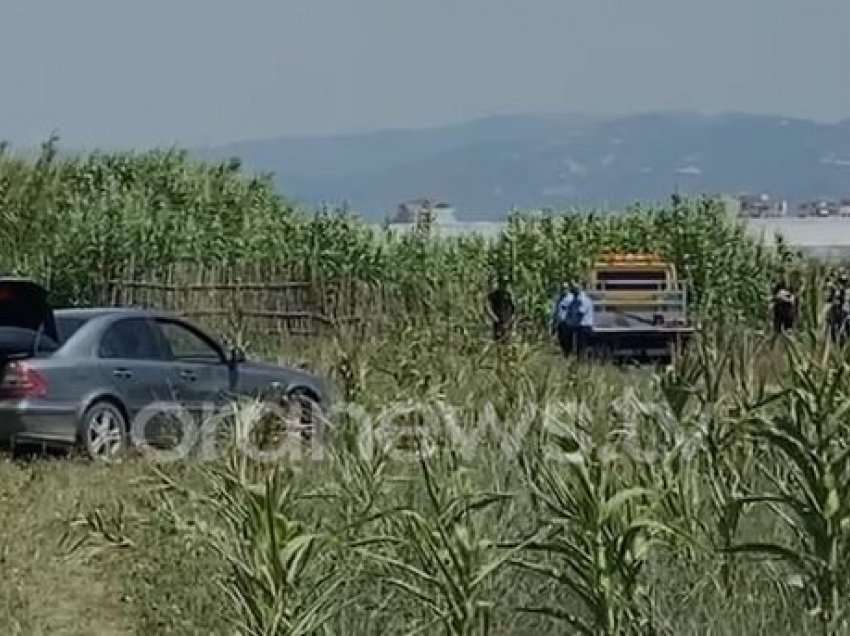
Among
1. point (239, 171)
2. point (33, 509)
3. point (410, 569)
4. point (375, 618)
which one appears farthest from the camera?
point (239, 171)

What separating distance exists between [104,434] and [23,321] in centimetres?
128

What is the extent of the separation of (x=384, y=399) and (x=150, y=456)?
2.09 metres

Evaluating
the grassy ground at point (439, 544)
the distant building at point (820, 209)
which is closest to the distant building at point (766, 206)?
the distant building at point (820, 209)

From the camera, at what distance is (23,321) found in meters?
18.5

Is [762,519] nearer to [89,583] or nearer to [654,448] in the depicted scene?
[654,448]

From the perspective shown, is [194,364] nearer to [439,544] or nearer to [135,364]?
[135,364]

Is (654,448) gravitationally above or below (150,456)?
above

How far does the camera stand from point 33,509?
585 inches

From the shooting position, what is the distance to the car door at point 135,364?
1866 cm

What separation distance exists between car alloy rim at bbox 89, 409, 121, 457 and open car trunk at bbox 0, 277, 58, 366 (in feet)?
2.50

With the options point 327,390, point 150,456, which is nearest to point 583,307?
point 327,390

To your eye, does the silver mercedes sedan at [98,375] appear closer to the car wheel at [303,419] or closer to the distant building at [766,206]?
the car wheel at [303,419]

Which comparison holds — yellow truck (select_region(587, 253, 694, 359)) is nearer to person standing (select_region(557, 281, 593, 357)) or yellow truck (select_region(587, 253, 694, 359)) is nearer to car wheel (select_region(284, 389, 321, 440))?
person standing (select_region(557, 281, 593, 357))

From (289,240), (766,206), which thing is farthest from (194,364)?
(766,206)
